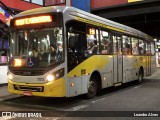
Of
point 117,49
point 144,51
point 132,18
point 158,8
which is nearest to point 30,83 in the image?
point 117,49

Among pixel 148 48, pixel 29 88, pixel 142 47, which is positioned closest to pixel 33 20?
pixel 29 88

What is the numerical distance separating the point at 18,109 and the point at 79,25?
353 cm

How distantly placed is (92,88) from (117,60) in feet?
9.39

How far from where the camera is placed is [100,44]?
12922 millimetres

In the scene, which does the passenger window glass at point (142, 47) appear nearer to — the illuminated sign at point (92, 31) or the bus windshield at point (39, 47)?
the illuminated sign at point (92, 31)

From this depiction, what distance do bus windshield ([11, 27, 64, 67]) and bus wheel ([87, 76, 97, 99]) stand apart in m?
2.38

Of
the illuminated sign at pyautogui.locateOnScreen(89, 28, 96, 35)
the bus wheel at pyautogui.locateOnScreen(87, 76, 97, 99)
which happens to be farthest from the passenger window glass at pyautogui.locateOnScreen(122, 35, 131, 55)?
the bus wheel at pyautogui.locateOnScreen(87, 76, 97, 99)

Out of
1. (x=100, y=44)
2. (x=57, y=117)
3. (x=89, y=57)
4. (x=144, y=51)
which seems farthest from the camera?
(x=144, y=51)

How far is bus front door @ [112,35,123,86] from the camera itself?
47.1 ft

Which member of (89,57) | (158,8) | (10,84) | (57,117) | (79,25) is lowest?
(57,117)

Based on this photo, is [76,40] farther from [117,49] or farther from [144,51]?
[144,51]

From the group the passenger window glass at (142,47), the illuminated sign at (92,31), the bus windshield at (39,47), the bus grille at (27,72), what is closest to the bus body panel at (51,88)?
the bus grille at (27,72)

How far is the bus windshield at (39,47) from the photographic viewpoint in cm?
1024

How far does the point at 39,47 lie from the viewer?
413 inches
